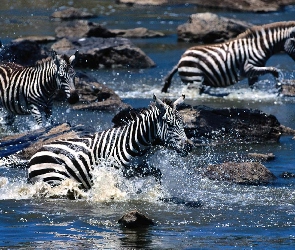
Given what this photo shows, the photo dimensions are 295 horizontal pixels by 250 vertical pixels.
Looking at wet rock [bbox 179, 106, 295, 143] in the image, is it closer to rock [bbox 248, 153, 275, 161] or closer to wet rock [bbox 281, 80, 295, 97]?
rock [bbox 248, 153, 275, 161]

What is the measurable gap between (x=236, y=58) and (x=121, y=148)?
8.69 m

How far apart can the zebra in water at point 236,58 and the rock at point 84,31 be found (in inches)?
336

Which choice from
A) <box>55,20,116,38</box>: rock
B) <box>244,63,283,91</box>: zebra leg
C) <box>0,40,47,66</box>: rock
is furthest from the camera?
<box>55,20,116,38</box>: rock

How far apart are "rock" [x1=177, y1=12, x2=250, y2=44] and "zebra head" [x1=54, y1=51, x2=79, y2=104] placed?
12.6 metres

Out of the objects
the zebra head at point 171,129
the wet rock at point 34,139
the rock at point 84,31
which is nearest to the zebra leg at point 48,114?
the wet rock at point 34,139

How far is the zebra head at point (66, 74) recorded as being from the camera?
51.1ft

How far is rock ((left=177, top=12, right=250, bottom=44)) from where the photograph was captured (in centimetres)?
2786

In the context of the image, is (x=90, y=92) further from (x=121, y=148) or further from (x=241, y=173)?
(x=121, y=148)

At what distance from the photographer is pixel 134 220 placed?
10.0m

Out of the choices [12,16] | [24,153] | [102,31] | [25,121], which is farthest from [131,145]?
[12,16]

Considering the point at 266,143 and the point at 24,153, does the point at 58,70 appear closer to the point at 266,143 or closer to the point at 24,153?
the point at 24,153

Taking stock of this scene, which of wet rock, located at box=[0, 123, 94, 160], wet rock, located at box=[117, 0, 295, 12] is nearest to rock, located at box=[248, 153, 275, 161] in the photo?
wet rock, located at box=[0, 123, 94, 160]

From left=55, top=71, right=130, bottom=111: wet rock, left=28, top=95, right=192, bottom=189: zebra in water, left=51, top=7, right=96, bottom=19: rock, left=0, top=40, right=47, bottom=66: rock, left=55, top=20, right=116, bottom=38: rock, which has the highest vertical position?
left=51, top=7, right=96, bottom=19: rock

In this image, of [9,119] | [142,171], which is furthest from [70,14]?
[142,171]
